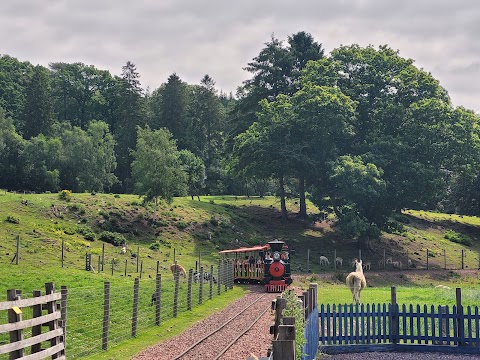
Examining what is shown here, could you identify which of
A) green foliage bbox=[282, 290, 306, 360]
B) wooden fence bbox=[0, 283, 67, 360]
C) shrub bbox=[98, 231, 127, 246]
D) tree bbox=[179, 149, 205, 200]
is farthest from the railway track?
tree bbox=[179, 149, 205, 200]

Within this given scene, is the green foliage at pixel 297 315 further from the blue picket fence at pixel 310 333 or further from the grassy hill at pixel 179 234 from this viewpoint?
the grassy hill at pixel 179 234

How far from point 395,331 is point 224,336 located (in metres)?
5.24

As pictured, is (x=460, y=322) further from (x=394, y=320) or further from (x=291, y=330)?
(x=291, y=330)

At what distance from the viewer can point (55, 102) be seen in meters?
113

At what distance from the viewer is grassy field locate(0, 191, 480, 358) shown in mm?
31219

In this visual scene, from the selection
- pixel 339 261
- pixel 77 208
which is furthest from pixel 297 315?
pixel 77 208

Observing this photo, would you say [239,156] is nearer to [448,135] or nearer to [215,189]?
[448,135]

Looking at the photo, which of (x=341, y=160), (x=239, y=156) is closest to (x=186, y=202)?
(x=239, y=156)

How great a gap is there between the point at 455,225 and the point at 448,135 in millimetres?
23814

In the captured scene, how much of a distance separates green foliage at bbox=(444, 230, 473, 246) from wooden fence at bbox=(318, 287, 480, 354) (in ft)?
195

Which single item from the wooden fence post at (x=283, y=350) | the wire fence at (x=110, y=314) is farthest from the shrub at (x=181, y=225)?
the wooden fence post at (x=283, y=350)

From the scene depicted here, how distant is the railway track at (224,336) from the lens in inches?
666

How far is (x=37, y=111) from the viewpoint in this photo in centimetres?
9600

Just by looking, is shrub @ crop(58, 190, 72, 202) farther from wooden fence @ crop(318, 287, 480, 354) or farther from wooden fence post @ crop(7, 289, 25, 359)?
wooden fence post @ crop(7, 289, 25, 359)
